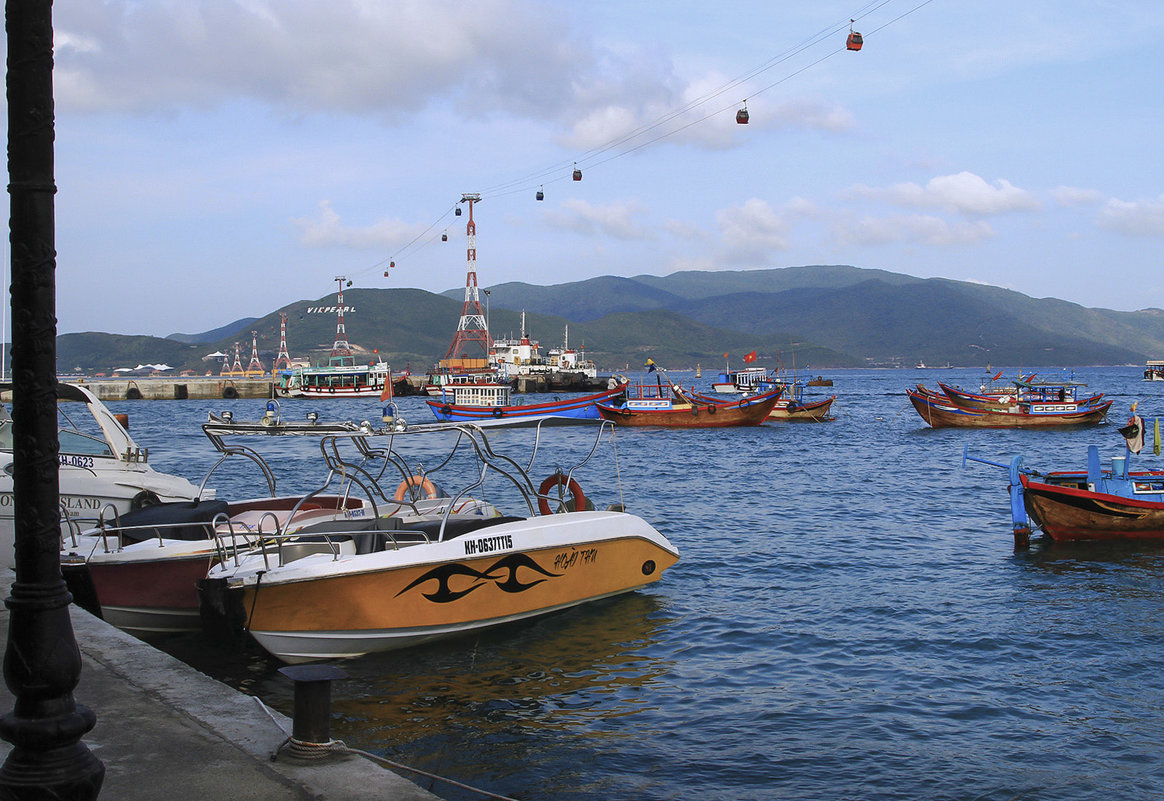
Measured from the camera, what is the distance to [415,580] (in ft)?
32.7

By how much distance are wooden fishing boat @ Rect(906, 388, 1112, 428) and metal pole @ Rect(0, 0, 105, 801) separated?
5069 cm

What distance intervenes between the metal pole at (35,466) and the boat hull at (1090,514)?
16.4 m

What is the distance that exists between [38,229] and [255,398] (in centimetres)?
10697

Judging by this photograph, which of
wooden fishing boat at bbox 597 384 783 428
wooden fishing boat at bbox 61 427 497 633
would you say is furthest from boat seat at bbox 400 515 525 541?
wooden fishing boat at bbox 597 384 783 428

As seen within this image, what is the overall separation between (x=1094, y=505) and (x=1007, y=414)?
3650 centimetres

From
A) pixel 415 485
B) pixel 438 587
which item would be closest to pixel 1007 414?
pixel 415 485

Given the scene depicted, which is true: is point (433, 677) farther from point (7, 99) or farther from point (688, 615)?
point (7, 99)

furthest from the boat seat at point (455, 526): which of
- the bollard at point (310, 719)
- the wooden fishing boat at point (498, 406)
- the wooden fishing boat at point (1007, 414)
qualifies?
the wooden fishing boat at point (1007, 414)

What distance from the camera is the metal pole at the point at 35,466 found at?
3.78 metres

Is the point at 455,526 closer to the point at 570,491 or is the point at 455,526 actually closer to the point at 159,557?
the point at 570,491

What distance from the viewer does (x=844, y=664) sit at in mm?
10500

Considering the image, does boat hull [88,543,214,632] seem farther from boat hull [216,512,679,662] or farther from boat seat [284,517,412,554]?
boat hull [216,512,679,662]

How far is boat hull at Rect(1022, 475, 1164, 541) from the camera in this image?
16.4 metres

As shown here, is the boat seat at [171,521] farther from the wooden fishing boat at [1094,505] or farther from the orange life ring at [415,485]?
the wooden fishing boat at [1094,505]
